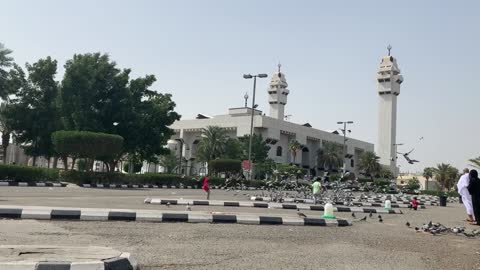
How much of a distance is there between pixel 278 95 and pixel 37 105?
286 ft

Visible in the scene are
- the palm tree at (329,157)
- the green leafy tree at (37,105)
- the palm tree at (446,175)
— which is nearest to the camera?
the green leafy tree at (37,105)

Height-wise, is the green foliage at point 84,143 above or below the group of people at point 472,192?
above

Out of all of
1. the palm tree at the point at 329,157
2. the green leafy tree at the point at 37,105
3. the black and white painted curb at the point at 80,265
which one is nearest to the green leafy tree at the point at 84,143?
the green leafy tree at the point at 37,105

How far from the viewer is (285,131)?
90.2 meters

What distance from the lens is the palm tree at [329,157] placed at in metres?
93.4

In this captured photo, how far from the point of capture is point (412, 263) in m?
7.45

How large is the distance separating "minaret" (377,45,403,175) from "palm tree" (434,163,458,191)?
2825 centimetres

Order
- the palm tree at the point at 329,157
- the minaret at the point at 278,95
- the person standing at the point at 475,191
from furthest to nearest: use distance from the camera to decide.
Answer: the minaret at the point at 278,95 < the palm tree at the point at 329,157 < the person standing at the point at 475,191

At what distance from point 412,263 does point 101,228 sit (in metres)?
5.63

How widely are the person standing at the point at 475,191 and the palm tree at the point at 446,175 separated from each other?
73832 millimetres

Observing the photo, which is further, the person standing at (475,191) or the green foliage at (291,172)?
the green foliage at (291,172)

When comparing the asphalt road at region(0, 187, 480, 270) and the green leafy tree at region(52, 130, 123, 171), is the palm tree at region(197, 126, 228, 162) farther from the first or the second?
the asphalt road at region(0, 187, 480, 270)

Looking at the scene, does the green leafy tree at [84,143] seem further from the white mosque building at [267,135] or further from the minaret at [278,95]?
the minaret at [278,95]

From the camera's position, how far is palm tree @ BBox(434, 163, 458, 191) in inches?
3307
